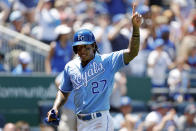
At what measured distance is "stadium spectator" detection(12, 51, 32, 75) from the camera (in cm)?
1075

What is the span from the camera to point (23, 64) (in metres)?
10.9

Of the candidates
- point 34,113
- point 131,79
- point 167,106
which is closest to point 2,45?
point 34,113

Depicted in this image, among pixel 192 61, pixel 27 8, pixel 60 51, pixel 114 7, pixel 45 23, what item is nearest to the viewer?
pixel 60 51

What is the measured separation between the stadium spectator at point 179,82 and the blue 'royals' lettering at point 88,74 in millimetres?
5948

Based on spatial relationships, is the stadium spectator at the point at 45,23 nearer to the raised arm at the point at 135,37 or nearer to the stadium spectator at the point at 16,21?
the stadium spectator at the point at 16,21

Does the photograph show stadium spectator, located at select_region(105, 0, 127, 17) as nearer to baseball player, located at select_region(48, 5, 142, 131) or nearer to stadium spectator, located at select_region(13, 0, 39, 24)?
stadium spectator, located at select_region(13, 0, 39, 24)

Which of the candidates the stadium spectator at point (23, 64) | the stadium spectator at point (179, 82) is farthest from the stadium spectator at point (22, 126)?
the stadium spectator at point (179, 82)

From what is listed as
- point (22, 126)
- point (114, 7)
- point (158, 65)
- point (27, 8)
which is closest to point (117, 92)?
point (158, 65)

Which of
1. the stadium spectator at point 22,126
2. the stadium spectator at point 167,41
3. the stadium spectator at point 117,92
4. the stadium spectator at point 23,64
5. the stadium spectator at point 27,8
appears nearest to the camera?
the stadium spectator at point 22,126

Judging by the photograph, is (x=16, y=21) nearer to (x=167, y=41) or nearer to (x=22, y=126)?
(x=22, y=126)

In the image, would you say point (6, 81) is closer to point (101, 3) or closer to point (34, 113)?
point (34, 113)

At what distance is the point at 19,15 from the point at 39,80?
1428 millimetres

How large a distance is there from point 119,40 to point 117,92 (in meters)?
1.18

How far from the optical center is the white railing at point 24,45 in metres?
11.2
